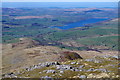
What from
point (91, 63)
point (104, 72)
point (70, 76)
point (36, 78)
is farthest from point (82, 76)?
point (91, 63)

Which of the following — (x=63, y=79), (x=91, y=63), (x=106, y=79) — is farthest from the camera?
(x=91, y=63)

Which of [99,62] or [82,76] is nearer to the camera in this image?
[82,76]

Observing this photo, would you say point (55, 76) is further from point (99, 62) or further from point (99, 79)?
point (99, 62)

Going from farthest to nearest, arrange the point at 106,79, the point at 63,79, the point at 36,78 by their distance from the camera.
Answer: the point at 36,78
the point at 63,79
the point at 106,79

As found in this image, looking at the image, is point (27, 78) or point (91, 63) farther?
point (91, 63)

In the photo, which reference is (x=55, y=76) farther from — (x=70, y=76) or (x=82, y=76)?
(x=82, y=76)

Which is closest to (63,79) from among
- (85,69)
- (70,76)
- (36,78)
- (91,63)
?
(70,76)

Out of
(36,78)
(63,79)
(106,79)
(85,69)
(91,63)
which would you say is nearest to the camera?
(106,79)

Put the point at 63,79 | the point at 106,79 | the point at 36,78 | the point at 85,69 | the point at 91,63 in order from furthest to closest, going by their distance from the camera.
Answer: the point at 91,63
the point at 85,69
the point at 36,78
the point at 63,79
the point at 106,79

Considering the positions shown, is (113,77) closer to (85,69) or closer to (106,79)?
(106,79)
